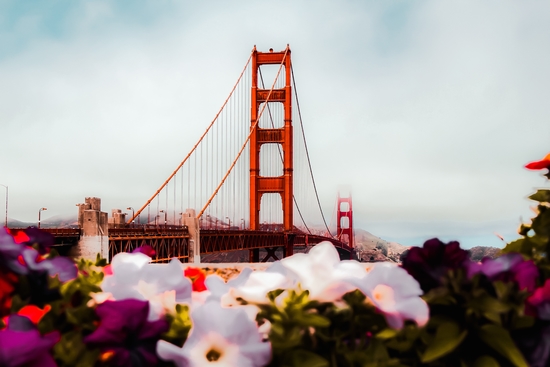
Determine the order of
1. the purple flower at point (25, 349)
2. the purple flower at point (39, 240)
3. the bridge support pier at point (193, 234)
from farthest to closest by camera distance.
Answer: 1. the bridge support pier at point (193, 234)
2. the purple flower at point (39, 240)
3. the purple flower at point (25, 349)

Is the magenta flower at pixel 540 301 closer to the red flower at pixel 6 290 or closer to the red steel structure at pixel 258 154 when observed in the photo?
the red flower at pixel 6 290

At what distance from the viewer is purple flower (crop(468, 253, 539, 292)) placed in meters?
1.07

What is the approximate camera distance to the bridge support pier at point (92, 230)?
18.9m

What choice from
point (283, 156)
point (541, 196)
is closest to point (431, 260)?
point (541, 196)

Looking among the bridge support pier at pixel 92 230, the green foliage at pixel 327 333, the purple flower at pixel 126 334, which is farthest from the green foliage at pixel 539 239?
the bridge support pier at pixel 92 230

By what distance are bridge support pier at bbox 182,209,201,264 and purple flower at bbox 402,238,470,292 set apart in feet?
80.6

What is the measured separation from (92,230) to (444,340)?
1966 centimetres

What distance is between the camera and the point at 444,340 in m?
0.91

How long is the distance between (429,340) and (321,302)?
209 millimetres

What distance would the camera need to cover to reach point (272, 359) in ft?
3.12

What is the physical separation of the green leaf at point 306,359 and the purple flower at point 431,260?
1.05 ft

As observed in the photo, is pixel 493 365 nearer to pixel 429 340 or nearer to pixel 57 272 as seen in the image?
pixel 429 340

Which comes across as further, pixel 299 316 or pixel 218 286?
pixel 218 286

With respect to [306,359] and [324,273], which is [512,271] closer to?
[324,273]
